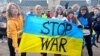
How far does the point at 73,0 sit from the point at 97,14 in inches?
3197

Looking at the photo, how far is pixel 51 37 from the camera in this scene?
8.15 meters

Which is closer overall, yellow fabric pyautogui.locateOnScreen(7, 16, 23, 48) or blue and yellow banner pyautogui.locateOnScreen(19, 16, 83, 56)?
yellow fabric pyautogui.locateOnScreen(7, 16, 23, 48)

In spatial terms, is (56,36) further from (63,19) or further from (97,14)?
(97,14)

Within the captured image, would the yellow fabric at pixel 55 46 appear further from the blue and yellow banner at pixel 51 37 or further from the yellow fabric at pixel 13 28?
the yellow fabric at pixel 13 28

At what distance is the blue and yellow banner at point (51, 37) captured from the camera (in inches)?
318

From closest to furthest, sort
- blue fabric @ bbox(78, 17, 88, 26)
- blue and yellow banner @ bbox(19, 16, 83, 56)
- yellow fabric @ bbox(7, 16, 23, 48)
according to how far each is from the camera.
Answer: yellow fabric @ bbox(7, 16, 23, 48) → blue and yellow banner @ bbox(19, 16, 83, 56) → blue fabric @ bbox(78, 17, 88, 26)

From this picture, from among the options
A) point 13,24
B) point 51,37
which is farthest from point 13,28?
point 51,37

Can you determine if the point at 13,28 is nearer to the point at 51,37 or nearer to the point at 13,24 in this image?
the point at 13,24

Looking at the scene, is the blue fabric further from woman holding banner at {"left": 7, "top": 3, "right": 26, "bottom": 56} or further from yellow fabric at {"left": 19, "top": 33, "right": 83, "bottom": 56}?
woman holding banner at {"left": 7, "top": 3, "right": 26, "bottom": 56}

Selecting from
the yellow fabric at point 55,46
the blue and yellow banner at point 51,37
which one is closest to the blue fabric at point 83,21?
the blue and yellow banner at point 51,37

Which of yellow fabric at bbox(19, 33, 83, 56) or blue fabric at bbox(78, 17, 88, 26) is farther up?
blue fabric at bbox(78, 17, 88, 26)

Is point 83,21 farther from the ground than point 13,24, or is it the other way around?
point 13,24

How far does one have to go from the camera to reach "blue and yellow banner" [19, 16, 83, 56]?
8.08 metres

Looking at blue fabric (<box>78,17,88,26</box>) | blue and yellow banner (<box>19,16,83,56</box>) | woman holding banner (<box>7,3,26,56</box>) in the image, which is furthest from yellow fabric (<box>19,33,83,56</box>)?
blue fabric (<box>78,17,88,26</box>)
